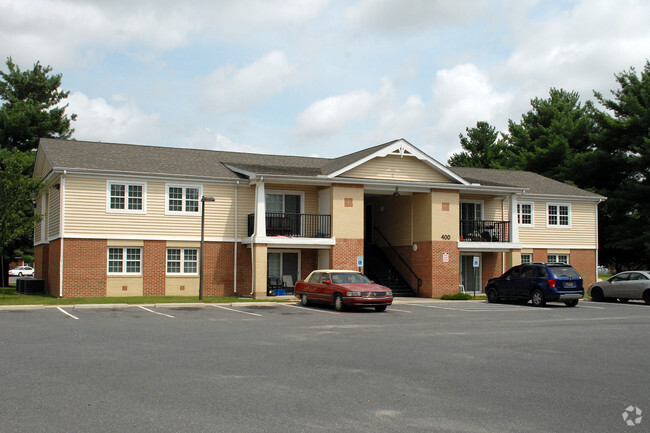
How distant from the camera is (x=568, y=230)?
3800 cm

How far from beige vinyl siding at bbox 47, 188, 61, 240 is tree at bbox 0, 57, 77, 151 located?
13.8 m

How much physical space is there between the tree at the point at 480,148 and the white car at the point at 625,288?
3748 cm

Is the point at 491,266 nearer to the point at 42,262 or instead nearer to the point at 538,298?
the point at 538,298

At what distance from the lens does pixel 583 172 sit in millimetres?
48625

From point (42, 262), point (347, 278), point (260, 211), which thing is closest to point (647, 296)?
point (347, 278)

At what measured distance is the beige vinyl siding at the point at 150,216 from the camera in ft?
90.5

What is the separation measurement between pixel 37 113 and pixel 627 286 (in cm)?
3712

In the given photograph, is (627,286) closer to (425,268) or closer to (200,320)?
(425,268)

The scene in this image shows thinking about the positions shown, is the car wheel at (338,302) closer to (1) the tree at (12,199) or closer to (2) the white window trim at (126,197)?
(2) the white window trim at (126,197)

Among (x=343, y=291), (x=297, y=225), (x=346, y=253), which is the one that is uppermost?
(x=297, y=225)

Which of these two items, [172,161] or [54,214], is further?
[172,161]

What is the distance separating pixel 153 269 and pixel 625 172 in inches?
1368

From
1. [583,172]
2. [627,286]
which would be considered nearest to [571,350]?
[627,286]

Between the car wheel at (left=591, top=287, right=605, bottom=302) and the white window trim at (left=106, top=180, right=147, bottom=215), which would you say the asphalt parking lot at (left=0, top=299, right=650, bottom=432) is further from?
the car wheel at (left=591, top=287, right=605, bottom=302)
